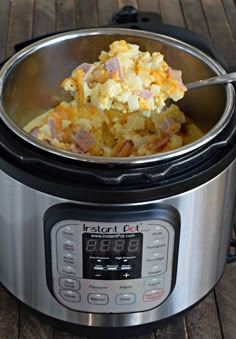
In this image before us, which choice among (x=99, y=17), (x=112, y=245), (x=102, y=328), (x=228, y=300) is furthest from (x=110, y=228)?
(x=99, y=17)

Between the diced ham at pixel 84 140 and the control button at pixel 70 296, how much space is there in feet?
0.61

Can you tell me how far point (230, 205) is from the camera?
860 millimetres

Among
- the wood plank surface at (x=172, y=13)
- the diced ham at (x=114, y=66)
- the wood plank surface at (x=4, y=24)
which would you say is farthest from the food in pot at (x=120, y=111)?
the wood plank surface at (x=172, y=13)

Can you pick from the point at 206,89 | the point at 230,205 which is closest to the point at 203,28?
the point at 206,89

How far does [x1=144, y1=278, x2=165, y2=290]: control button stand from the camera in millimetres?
819

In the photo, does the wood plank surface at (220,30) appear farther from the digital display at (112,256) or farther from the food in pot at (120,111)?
the digital display at (112,256)

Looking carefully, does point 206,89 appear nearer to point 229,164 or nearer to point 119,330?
point 229,164

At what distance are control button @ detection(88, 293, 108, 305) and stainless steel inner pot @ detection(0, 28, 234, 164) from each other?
238 millimetres

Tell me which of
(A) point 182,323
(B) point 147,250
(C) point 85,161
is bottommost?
(A) point 182,323

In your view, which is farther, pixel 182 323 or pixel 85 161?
pixel 182 323

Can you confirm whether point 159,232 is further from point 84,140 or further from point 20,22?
point 20,22

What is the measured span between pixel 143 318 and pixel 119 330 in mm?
34

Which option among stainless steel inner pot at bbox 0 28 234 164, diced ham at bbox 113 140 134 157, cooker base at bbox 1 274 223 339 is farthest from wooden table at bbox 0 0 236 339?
cooker base at bbox 1 274 223 339

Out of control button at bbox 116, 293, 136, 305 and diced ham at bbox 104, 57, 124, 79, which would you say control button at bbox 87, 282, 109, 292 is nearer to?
control button at bbox 116, 293, 136, 305
